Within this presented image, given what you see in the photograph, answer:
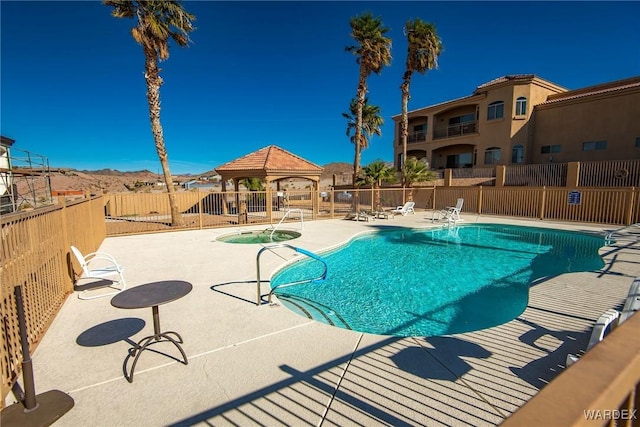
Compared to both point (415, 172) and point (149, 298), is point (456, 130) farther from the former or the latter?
point (149, 298)

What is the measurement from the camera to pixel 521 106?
75.6ft

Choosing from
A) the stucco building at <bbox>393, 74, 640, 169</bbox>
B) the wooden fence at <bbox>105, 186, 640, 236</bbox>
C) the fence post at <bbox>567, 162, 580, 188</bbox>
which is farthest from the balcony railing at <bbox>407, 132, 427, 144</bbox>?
the fence post at <bbox>567, 162, 580, 188</bbox>

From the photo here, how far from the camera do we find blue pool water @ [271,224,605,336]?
580 cm

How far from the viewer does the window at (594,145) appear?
19734mm

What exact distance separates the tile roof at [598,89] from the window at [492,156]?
14.9ft

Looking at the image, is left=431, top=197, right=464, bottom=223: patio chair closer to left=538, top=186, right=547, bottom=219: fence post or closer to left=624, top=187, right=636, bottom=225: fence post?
left=538, top=186, right=547, bottom=219: fence post

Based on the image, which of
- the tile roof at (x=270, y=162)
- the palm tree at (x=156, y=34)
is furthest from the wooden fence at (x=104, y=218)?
the palm tree at (x=156, y=34)

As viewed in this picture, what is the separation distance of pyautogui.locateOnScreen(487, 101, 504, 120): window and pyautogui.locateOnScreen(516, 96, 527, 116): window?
3.62 feet

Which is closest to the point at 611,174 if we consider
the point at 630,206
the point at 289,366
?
the point at 630,206

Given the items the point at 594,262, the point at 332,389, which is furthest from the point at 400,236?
the point at 332,389

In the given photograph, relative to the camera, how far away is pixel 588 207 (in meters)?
14.8

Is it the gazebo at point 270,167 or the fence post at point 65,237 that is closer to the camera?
the fence post at point 65,237

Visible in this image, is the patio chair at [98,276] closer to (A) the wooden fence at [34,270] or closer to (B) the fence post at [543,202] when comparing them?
(A) the wooden fence at [34,270]

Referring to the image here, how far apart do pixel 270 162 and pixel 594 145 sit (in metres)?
21.3
